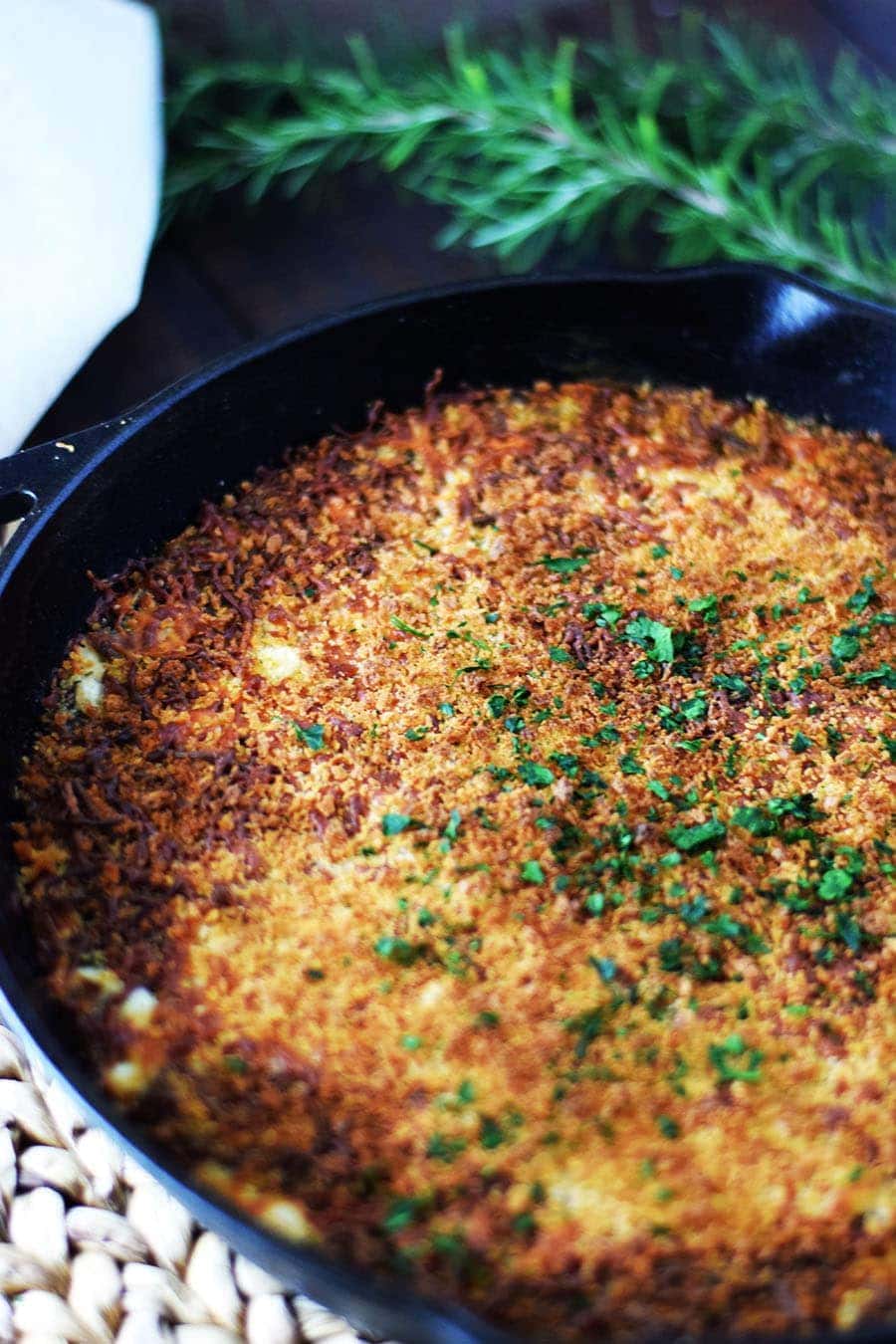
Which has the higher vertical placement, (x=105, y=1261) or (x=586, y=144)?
(x=586, y=144)

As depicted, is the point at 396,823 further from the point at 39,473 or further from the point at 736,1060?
the point at 39,473

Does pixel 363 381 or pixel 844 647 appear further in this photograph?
pixel 363 381

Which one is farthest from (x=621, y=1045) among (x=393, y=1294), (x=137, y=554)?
(x=137, y=554)

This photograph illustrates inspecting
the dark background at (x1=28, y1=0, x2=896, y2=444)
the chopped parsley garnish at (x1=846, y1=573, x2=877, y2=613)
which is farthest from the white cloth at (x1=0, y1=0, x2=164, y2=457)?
the chopped parsley garnish at (x1=846, y1=573, x2=877, y2=613)

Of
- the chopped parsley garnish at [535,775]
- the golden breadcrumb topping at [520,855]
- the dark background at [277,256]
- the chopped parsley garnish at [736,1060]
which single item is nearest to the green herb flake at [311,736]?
the golden breadcrumb topping at [520,855]

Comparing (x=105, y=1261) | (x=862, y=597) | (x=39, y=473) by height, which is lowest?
(x=862, y=597)

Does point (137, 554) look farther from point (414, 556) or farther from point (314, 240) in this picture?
point (314, 240)

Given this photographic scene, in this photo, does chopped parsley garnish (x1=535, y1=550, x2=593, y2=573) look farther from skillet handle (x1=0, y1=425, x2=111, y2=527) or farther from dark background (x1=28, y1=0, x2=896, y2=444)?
dark background (x1=28, y1=0, x2=896, y2=444)

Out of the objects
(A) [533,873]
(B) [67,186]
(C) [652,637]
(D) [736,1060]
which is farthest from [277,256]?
(D) [736,1060]
